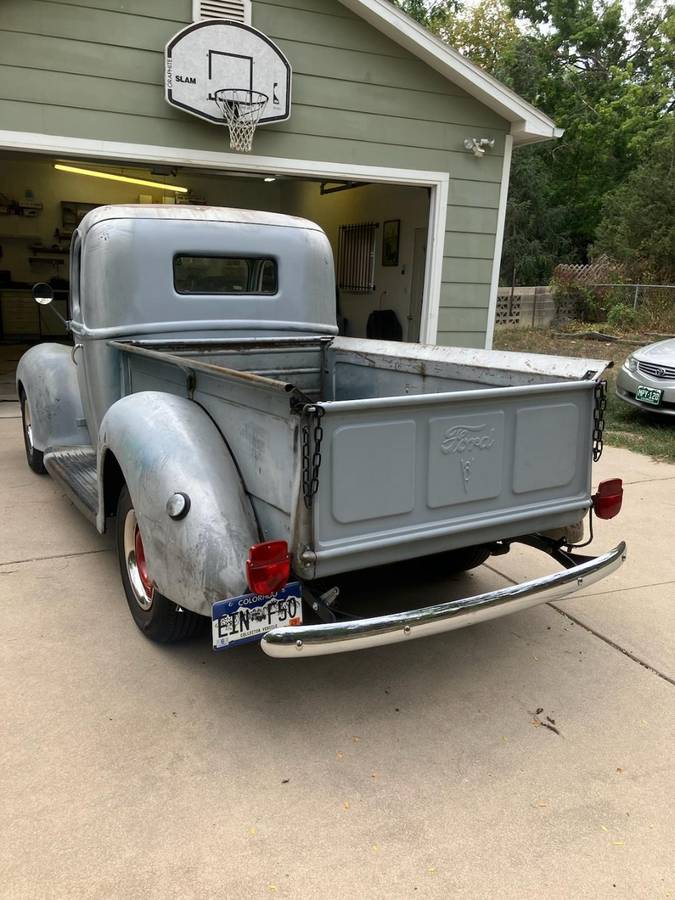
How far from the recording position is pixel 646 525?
16.7 feet

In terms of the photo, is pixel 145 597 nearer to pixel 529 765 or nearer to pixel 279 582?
pixel 279 582

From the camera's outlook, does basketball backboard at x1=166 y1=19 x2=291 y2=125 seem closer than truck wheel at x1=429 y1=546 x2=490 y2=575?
No

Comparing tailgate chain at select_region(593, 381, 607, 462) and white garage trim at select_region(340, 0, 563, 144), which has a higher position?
white garage trim at select_region(340, 0, 563, 144)

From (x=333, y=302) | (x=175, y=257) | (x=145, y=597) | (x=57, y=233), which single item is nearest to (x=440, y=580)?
(x=145, y=597)

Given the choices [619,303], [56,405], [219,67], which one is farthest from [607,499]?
[619,303]

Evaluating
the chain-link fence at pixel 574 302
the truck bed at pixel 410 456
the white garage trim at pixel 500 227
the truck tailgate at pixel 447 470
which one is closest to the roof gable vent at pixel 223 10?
the white garage trim at pixel 500 227

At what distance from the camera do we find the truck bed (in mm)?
2477

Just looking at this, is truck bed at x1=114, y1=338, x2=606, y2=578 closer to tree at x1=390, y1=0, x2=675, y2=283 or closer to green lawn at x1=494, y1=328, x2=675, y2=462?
green lawn at x1=494, y1=328, x2=675, y2=462

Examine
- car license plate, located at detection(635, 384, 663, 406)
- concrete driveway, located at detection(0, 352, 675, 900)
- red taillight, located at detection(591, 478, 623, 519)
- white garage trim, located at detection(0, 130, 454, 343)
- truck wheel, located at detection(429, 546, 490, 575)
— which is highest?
white garage trim, located at detection(0, 130, 454, 343)

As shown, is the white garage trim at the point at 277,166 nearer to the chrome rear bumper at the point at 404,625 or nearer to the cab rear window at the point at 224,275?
the cab rear window at the point at 224,275

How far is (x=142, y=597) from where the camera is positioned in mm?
3340

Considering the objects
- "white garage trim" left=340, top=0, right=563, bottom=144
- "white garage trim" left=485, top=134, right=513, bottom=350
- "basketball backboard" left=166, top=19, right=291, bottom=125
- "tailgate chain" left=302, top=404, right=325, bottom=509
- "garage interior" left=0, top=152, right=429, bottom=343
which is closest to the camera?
"tailgate chain" left=302, top=404, right=325, bottom=509

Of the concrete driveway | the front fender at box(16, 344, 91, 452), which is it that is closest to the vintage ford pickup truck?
the concrete driveway

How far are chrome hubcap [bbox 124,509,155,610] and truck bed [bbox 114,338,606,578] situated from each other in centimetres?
66
